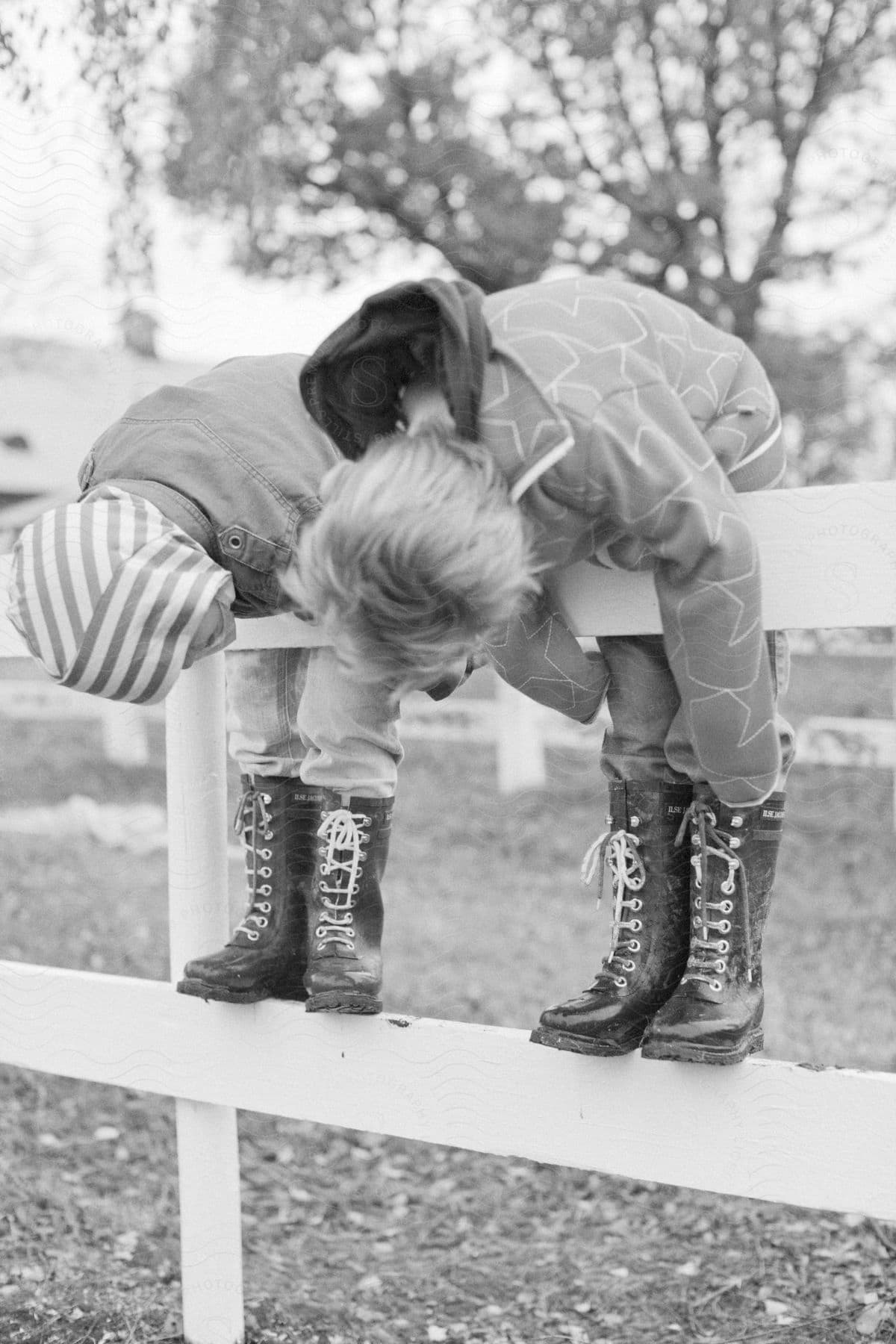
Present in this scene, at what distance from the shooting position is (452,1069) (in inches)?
61.9

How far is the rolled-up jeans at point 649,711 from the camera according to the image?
145cm

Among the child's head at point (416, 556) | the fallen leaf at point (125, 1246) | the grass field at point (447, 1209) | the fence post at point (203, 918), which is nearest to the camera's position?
the child's head at point (416, 556)

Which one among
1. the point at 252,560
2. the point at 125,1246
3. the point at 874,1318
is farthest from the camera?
the point at 125,1246

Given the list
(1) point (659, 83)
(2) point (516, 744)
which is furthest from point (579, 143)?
(2) point (516, 744)

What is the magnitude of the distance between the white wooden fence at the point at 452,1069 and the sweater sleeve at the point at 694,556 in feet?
0.23

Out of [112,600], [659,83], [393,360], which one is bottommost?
[112,600]

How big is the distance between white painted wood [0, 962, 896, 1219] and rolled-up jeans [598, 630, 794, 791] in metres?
0.32

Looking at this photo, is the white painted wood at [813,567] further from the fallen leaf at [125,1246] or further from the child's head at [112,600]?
the fallen leaf at [125,1246]

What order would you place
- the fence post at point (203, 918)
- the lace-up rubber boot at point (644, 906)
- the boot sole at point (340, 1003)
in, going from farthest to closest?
the fence post at point (203, 918), the boot sole at point (340, 1003), the lace-up rubber boot at point (644, 906)

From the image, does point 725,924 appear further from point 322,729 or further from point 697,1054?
point 322,729

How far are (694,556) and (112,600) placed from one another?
0.58m

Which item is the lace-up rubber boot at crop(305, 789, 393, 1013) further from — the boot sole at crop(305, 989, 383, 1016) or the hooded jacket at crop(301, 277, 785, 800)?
the hooded jacket at crop(301, 277, 785, 800)

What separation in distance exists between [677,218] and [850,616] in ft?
16.0

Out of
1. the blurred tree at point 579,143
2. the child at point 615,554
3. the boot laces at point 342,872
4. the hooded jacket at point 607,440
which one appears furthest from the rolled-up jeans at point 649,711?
the blurred tree at point 579,143
